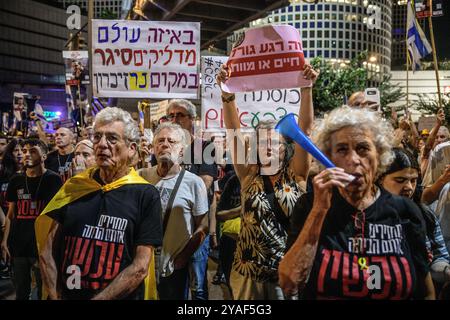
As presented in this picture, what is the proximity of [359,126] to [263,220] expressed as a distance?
117 centimetres

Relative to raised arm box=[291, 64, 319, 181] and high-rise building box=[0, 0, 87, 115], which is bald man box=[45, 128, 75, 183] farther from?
high-rise building box=[0, 0, 87, 115]

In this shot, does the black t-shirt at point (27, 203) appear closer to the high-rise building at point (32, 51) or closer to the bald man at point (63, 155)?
the bald man at point (63, 155)

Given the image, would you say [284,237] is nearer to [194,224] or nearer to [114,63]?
[194,224]

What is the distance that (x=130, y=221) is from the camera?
8.85ft

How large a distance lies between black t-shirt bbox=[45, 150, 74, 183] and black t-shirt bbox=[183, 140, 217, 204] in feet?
9.42

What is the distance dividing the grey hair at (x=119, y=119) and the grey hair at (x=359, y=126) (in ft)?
3.74

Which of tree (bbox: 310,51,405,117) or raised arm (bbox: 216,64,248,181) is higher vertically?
tree (bbox: 310,51,405,117)

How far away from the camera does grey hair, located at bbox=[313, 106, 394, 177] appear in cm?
235

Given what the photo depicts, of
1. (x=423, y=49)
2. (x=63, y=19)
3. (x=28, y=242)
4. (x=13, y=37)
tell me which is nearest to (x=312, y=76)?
(x=28, y=242)

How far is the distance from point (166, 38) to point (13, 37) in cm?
9302

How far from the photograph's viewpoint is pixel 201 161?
4.86 m

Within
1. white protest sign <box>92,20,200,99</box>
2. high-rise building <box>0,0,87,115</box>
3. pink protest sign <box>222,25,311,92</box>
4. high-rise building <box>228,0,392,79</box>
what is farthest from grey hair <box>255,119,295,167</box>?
high-rise building <box>228,0,392,79</box>

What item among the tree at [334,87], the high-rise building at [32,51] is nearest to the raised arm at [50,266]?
the tree at [334,87]

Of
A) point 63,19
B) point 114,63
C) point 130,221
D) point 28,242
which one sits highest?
point 63,19
